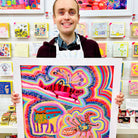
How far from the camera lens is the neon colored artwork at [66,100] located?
764mm

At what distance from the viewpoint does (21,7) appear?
4.70 ft

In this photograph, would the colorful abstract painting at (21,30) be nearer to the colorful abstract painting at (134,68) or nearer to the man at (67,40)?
the man at (67,40)

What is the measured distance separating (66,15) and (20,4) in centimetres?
76

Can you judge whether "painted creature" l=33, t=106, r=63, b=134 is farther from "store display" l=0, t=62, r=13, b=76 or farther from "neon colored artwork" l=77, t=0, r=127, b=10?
"neon colored artwork" l=77, t=0, r=127, b=10

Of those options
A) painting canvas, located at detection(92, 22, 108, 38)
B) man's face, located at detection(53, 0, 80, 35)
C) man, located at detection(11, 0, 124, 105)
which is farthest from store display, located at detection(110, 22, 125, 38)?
man's face, located at detection(53, 0, 80, 35)

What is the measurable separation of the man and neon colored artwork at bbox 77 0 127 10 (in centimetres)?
51

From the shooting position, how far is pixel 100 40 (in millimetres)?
1493

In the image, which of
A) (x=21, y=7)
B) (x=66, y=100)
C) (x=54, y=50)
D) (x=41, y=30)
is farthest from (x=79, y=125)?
(x=21, y=7)

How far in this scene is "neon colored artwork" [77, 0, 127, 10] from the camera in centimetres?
141

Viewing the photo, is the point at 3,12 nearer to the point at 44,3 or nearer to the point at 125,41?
the point at 44,3

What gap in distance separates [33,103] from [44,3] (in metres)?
1.05

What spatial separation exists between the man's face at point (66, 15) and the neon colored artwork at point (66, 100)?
1.02ft

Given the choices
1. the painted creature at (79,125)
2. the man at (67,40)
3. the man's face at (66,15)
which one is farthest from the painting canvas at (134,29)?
the painted creature at (79,125)

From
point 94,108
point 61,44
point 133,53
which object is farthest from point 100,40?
point 94,108
